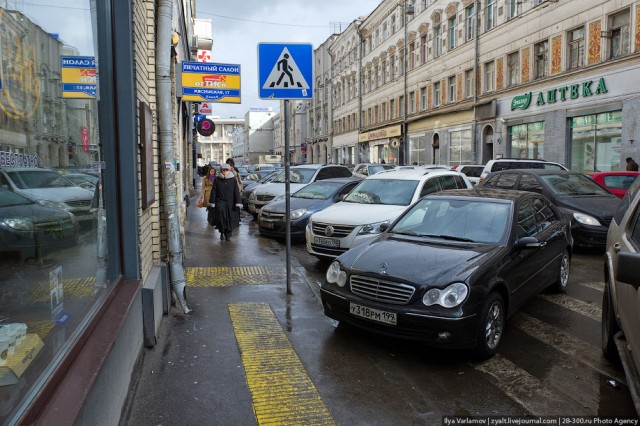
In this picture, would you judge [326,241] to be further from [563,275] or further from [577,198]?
[577,198]

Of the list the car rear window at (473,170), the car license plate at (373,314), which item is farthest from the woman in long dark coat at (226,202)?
the car rear window at (473,170)

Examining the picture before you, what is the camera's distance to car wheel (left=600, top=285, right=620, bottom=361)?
14.4 ft

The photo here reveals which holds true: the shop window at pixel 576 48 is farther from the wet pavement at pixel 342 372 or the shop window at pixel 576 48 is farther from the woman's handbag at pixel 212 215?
the wet pavement at pixel 342 372

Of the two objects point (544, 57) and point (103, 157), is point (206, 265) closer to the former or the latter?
point (103, 157)

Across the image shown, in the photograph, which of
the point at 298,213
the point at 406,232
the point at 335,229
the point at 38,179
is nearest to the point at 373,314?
the point at 406,232

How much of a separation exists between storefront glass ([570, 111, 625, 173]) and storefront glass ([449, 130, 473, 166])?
7851 millimetres

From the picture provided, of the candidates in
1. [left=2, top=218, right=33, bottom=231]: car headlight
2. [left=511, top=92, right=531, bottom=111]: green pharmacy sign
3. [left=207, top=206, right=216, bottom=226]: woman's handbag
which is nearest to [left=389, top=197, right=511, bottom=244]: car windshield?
[left=2, top=218, right=33, bottom=231]: car headlight

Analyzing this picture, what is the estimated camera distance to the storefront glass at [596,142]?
2036 centimetres

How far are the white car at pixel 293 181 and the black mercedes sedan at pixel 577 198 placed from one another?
552cm

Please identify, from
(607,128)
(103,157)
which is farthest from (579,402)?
(607,128)

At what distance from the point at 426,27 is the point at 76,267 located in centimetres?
3597

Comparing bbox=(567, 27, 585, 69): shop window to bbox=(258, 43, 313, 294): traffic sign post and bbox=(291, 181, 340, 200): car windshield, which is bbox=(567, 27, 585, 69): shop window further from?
bbox=(258, 43, 313, 294): traffic sign post

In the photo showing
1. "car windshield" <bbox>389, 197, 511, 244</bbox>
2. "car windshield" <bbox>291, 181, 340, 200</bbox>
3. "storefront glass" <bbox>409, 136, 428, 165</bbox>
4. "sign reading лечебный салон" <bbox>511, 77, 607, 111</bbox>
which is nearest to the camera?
"car windshield" <bbox>389, 197, 511, 244</bbox>

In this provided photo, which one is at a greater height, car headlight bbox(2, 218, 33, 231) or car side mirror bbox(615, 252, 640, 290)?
car headlight bbox(2, 218, 33, 231)
